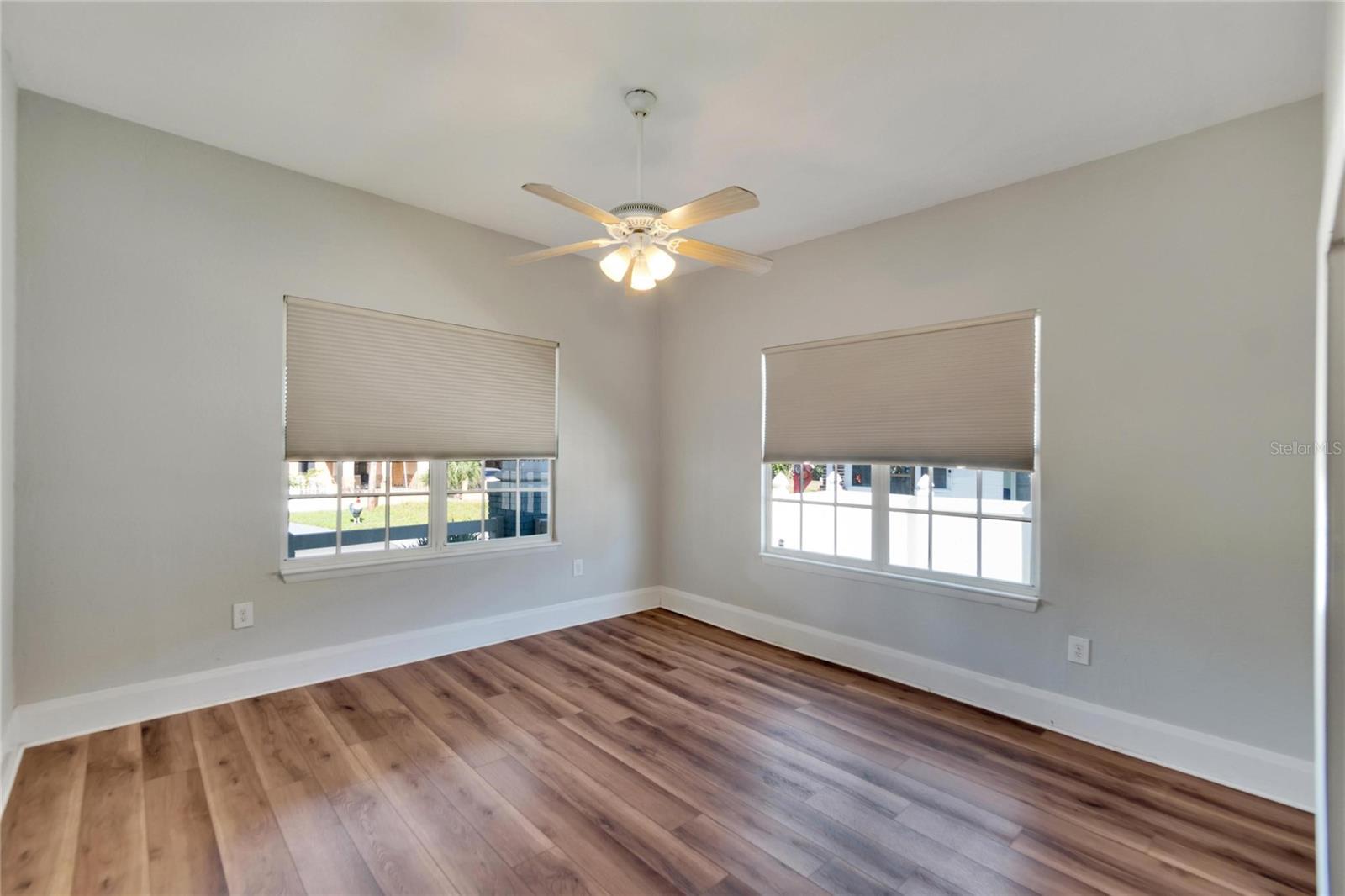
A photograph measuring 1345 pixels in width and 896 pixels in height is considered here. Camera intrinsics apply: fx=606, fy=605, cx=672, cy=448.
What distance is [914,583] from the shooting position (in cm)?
342

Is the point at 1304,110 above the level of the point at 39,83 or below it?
below

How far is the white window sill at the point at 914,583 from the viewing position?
302 centimetres

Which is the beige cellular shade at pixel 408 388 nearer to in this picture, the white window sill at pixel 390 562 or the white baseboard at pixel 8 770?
the white window sill at pixel 390 562

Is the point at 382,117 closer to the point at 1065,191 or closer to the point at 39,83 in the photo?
the point at 39,83

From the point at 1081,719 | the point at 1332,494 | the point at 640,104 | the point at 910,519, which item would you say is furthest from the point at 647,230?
the point at 1081,719

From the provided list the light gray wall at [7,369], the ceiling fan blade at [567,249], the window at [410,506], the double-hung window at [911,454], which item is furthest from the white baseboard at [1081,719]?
the light gray wall at [7,369]

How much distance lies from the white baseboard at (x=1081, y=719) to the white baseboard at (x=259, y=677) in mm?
1698

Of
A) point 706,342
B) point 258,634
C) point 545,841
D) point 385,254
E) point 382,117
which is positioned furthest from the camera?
point 706,342

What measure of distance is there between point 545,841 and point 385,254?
310 centimetres

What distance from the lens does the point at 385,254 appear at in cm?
350

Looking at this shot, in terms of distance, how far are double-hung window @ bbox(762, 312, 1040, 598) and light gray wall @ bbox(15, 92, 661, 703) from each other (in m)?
2.20

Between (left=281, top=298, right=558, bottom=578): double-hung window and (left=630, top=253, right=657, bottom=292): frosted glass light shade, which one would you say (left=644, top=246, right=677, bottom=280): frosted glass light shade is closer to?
(left=630, top=253, right=657, bottom=292): frosted glass light shade

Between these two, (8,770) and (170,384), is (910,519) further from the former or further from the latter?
(8,770)

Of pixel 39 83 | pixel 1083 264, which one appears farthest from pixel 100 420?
pixel 1083 264
